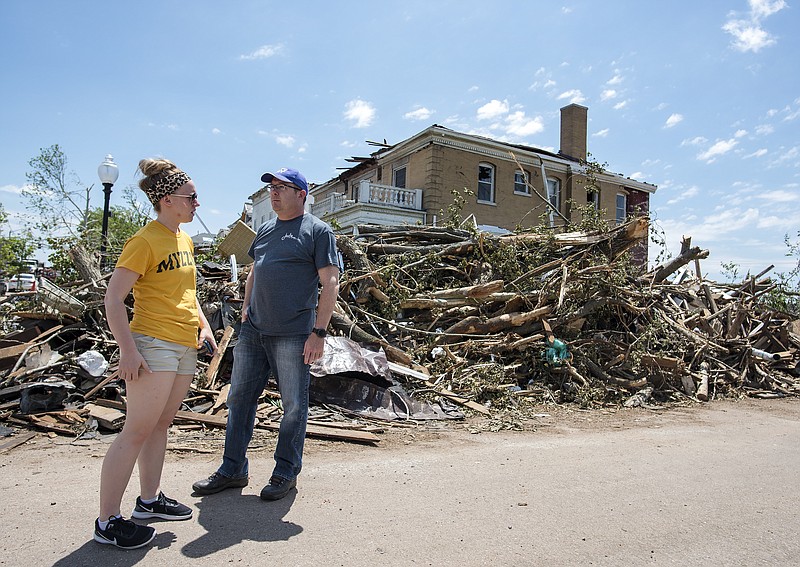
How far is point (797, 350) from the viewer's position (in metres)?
11.2

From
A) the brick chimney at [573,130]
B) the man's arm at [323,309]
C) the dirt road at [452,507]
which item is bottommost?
the dirt road at [452,507]

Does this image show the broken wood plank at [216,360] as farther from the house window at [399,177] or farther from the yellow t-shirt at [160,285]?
the house window at [399,177]

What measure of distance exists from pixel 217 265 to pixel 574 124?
78.3 feet

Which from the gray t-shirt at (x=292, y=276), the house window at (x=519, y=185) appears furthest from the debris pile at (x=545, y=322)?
the house window at (x=519, y=185)

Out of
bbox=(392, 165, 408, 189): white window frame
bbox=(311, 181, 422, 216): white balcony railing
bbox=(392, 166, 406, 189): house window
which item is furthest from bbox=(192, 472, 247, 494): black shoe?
bbox=(392, 166, 406, 189): house window

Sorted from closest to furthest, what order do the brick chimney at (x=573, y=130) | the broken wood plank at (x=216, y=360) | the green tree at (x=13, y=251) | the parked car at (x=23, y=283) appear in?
1. the broken wood plank at (x=216, y=360)
2. the parked car at (x=23, y=283)
3. the green tree at (x=13, y=251)
4. the brick chimney at (x=573, y=130)

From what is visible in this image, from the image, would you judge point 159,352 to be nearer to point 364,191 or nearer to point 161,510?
point 161,510

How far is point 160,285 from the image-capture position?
2.93 metres

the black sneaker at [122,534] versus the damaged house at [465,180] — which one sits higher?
the damaged house at [465,180]

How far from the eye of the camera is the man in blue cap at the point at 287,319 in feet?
11.5

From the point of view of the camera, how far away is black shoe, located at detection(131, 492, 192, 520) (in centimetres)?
306

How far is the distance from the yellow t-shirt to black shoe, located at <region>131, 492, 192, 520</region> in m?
0.88

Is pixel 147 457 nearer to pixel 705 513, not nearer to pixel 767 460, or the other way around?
pixel 705 513

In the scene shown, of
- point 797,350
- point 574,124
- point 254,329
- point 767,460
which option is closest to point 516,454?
point 767,460
